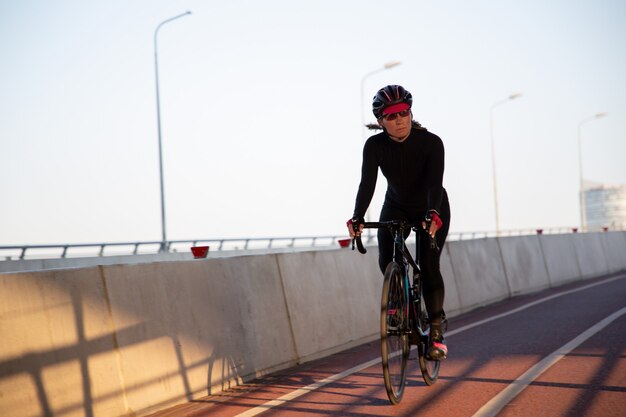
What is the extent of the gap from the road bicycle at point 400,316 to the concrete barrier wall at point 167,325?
1.87 metres

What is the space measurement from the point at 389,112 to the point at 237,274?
2799 millimetres

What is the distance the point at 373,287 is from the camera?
1193 centimetres

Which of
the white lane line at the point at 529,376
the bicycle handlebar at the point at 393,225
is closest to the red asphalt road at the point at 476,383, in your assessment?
the white lane line at the point at 529,376

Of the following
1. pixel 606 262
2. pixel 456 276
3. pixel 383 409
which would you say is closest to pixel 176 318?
pixel 383 409

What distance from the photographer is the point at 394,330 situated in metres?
6.66

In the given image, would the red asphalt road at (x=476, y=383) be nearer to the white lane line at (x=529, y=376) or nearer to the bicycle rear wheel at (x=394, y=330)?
the white lane line at (x=529, y=376)

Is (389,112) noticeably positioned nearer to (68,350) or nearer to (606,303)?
(68,350)

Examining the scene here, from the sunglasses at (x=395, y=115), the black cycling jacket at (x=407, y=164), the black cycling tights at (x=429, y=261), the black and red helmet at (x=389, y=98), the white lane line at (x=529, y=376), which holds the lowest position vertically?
the white lane line at (x=529, y=376)

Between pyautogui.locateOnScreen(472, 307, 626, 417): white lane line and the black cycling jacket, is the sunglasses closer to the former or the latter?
the black cycling jacket

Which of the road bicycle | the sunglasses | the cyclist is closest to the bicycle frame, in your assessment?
the road bicycle

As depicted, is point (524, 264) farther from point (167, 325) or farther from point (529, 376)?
point (167, 325)

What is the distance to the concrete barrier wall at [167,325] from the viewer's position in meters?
6.14

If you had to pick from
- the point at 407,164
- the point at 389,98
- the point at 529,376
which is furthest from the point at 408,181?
the point at 529,376

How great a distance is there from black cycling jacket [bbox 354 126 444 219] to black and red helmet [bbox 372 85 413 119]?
28 cm
